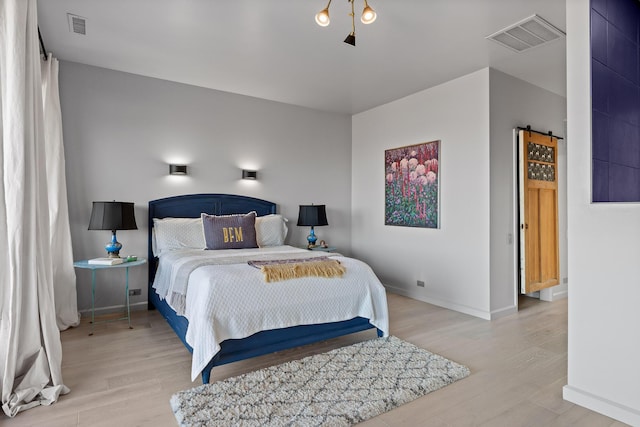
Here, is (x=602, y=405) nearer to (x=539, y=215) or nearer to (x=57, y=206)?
(x=539, y=215)

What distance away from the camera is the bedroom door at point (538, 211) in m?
4.26

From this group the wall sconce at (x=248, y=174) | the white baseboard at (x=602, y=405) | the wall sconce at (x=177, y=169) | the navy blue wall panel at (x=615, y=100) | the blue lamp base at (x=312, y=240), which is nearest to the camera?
the white baseboard at (x=602, y=405)

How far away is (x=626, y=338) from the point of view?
2.12 meters

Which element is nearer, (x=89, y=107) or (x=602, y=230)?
(x=602, y=230)

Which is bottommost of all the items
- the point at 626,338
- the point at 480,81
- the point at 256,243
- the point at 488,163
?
the point at 626,338

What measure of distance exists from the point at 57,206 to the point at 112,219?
0.52 meters

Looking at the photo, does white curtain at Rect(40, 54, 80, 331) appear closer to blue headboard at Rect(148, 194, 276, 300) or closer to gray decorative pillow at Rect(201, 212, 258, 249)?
blue headboard at Rect(148, 194, 276, 300)

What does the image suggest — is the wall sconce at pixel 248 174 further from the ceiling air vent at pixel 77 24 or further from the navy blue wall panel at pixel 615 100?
the navy blue wall panel at pixel 615 100

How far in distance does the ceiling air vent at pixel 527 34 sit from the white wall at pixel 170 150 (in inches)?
115

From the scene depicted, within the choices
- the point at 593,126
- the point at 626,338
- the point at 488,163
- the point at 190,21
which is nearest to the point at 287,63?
the point at 190,21

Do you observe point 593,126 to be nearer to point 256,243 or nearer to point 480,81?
point 480,81

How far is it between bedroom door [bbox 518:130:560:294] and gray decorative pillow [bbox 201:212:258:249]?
3.20 m

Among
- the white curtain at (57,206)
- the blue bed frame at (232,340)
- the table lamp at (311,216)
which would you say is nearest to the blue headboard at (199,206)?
the blue bed frame at (232,340)

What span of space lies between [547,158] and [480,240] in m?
1.54
